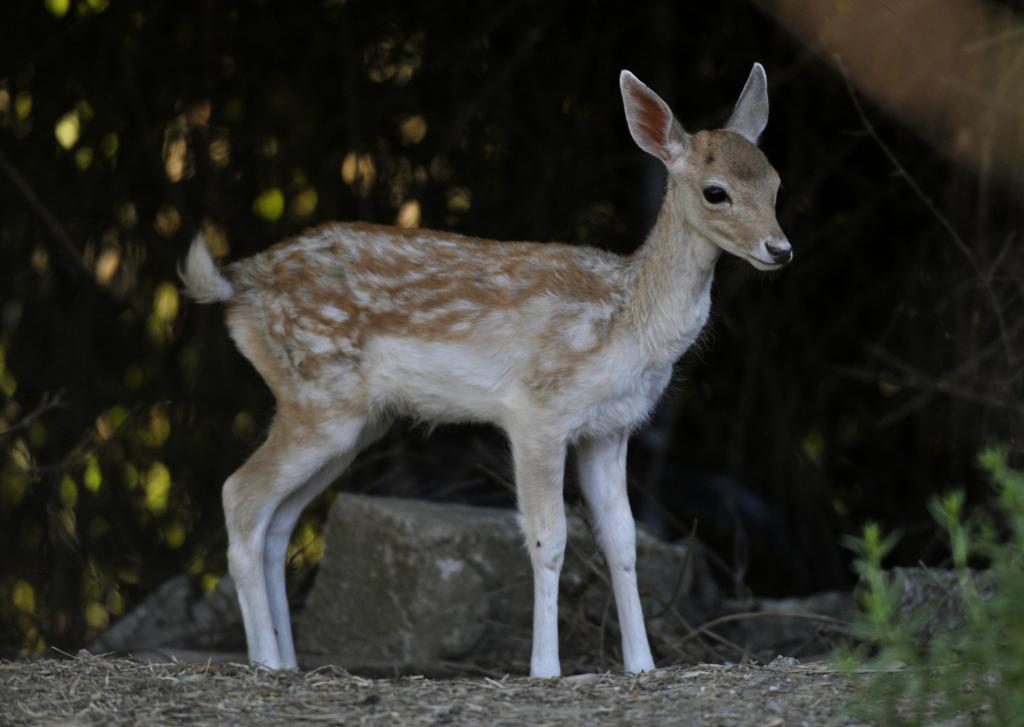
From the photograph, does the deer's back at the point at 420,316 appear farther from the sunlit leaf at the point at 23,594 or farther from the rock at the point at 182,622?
the sunlit leaf at the point at 23,594

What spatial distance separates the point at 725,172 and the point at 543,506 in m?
1.06

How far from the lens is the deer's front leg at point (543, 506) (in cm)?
484

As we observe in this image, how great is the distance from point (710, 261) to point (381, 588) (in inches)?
68.7

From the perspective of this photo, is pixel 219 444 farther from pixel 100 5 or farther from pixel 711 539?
pixel 711 539

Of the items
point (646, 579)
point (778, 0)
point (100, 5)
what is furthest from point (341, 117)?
point (646, 579)

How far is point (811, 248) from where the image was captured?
7.32m

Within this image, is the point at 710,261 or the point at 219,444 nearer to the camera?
the point at 710,261

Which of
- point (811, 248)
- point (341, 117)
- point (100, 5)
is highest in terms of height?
point (100, 5)

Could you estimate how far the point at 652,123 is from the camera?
495 centimetres

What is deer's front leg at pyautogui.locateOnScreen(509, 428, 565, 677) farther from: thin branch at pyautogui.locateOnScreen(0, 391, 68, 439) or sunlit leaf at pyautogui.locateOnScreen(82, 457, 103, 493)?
sunlit leaf at pyautogui.locateOnScreen(82, 457, 103, 493)

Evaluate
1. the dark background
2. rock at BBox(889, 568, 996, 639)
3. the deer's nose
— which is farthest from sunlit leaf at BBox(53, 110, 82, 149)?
rock at BBox(889, 568, 996, 639)

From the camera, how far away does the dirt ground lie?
3.68m

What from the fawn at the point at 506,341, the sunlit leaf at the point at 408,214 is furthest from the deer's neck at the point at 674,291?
the sunlit leaf at the point at 408,214

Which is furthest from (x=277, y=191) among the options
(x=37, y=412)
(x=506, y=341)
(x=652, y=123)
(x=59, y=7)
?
(x=652, y=123)
